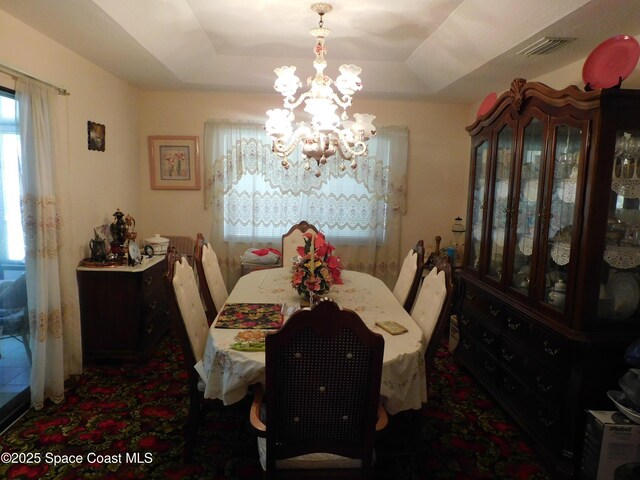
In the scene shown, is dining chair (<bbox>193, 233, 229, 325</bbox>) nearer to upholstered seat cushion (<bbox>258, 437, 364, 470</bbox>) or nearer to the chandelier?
the chandelier

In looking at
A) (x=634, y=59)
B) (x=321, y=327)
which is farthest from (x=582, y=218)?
(x=321, y=327)

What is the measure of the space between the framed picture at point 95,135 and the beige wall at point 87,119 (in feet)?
0.14

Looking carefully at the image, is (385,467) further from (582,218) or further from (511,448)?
(582,218)

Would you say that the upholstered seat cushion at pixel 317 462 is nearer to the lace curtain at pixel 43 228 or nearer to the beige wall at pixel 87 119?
the lace curtain at pixel 43 228

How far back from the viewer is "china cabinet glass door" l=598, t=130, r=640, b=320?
1982mm

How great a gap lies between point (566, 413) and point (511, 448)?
1.40 ft

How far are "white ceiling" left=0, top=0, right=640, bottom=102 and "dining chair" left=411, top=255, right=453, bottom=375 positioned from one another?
4.87 feet

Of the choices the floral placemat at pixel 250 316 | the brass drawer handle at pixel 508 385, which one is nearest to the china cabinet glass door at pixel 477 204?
the brass drawer handle at pixel 508 385

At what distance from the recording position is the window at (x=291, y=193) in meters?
4.27

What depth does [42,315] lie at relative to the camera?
2541 millimetres

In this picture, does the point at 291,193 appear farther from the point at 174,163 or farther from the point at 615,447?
the point at 615,447

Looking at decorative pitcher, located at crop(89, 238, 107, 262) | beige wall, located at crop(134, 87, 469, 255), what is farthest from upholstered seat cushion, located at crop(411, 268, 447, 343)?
decorative pitcher, located at crop(89, 238, 107, 262)

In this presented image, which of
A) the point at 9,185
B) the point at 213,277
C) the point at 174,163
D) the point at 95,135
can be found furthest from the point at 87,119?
the point at 213,277

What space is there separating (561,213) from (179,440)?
2.47 meters
